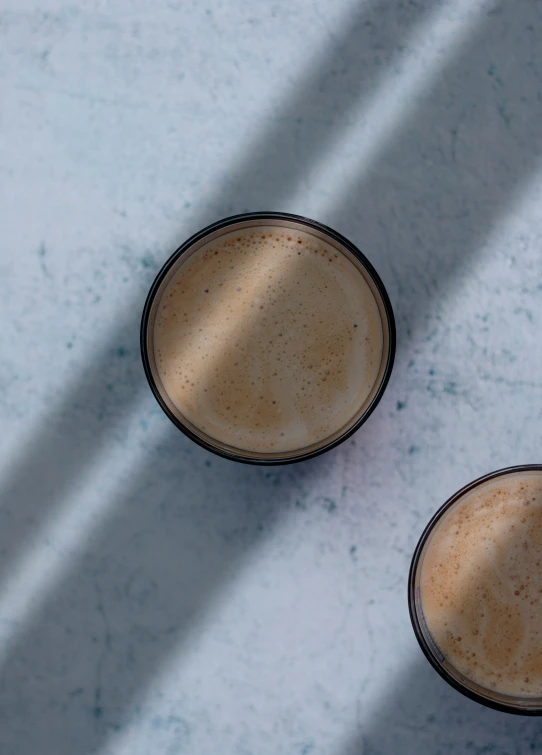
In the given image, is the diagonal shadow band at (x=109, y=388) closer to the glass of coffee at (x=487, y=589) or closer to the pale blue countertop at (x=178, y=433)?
the pale blue countertop at (x=178, y=433)

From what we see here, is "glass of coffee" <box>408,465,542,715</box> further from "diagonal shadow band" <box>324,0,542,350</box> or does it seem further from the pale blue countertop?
"diagonal shadow band" <box>324,0,542,350</box>

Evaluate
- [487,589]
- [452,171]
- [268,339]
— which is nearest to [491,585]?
[487,589]

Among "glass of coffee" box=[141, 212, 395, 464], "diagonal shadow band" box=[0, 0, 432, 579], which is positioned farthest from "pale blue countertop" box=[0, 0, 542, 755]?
"glass of coffee" box=[141, 212, 395, 464]

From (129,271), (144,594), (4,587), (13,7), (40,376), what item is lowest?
(4,587)

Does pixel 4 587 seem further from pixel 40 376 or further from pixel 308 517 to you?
pixel 308 517

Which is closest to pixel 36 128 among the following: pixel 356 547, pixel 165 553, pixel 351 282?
pixel 351 282

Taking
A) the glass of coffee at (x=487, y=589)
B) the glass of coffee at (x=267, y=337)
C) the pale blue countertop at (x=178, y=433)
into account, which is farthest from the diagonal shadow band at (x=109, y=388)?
the glass of coffee at (x=487, y=589)

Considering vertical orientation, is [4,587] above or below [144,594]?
below

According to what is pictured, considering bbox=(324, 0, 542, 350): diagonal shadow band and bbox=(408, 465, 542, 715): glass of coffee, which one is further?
bbox=(324, 0, 542, 350): diagonal shadow band
